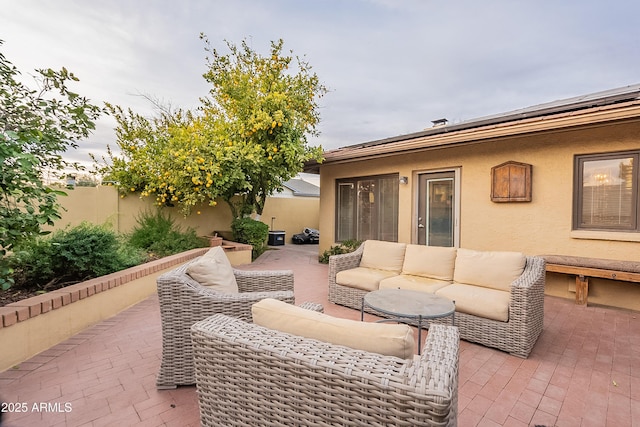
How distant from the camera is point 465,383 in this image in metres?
2.57

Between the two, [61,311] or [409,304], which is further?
[61,311]

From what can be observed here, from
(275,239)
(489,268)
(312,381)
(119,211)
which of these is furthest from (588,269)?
(119,211)

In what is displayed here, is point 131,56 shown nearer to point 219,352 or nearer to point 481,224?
point 219,352

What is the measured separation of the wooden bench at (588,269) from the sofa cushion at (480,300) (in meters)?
1.95

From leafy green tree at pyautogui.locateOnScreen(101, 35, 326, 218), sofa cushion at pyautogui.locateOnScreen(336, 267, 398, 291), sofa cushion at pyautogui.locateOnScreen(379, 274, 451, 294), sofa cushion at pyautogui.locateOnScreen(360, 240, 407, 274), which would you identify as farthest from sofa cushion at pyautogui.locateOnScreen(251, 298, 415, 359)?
leafy green tree at pyautogui.locateOnScreen(101, 35, 326, 218)

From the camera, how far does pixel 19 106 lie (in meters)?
3.25

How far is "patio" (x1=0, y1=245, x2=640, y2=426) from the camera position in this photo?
2109 millimetres

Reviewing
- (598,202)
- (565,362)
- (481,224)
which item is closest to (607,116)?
(598,202)

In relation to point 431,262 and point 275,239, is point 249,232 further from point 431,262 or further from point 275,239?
point 431,262

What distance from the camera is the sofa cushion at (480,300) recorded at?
126 inches

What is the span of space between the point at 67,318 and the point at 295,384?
3358mm

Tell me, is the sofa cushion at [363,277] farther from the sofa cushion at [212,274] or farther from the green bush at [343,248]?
the green bush at [343,248]

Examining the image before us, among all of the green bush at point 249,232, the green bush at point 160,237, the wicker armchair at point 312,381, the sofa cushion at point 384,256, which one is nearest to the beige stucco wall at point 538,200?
the sofa cushion at point 384,256

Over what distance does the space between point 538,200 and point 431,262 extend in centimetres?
260
